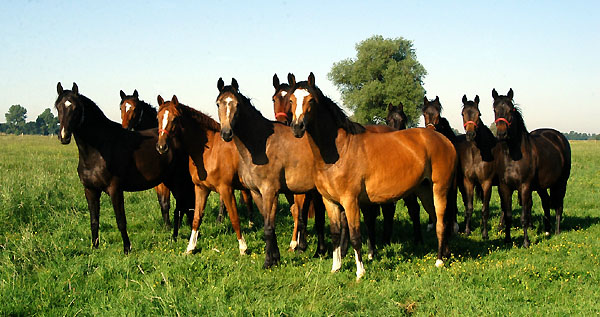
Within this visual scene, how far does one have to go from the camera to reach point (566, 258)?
6.83 m

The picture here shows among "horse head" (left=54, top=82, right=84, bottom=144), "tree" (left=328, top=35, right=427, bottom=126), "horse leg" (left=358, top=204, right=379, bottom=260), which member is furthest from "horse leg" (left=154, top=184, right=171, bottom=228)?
"tree" (left=328, top=35, right=427, bottom=126)

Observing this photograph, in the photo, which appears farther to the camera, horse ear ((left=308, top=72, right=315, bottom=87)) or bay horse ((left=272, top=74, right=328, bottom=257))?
bay horse ((left=272, top=74, right=328, bottom=257))

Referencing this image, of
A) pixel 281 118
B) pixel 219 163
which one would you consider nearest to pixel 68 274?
pixel 219 163

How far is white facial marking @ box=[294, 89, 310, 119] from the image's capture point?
5.59 meters

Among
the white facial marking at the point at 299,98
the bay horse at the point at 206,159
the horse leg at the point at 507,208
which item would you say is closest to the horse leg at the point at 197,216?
the bay horse at the point at 206,159

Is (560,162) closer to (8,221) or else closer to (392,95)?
(8,221)

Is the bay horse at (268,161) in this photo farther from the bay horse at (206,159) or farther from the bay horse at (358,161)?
the bay horse at (206,159)

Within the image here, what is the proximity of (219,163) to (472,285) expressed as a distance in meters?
4.32

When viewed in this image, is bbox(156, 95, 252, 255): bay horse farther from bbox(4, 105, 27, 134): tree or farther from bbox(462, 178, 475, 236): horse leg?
bbox(4, 105, 27, 134): tree

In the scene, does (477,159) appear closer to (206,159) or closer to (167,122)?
(206,159)

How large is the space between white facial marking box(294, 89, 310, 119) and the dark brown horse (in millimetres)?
4950

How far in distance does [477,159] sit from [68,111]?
296 inches

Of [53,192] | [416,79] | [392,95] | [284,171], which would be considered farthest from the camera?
[416,79]

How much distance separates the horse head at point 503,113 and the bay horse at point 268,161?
3.60m
